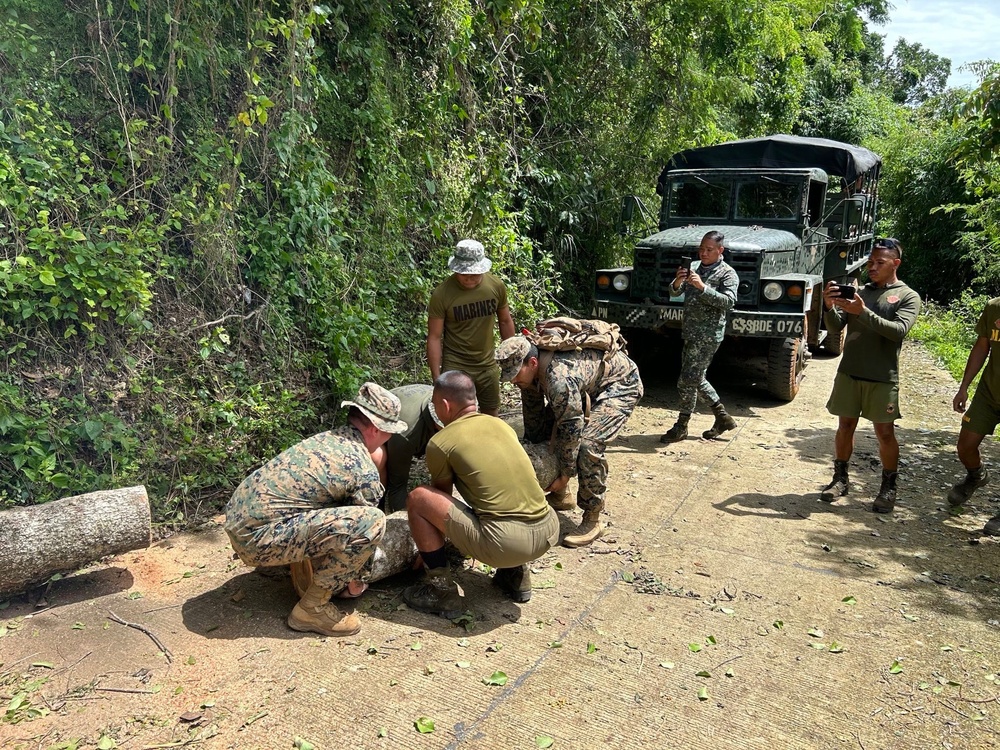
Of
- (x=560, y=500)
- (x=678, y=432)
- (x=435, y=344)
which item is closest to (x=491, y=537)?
(x=560, y=500)

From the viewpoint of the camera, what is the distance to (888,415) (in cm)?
463

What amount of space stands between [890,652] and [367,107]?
5.32 m

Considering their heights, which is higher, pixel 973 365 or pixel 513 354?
pixel 513 354

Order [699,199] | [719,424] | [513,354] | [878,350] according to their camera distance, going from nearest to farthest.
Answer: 1. [513,354]
2. [878,350]
3. [719,424]
4. [699,199]

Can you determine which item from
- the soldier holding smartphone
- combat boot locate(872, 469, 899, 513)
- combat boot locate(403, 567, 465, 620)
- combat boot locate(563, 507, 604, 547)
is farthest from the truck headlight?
combat boot locate(403, 567, 465, 620)

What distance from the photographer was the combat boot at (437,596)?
3525 millimetres

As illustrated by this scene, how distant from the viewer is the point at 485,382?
5.04 meters

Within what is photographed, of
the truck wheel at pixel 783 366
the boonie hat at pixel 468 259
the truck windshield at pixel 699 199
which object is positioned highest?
the truck windshield at pixel 699 199

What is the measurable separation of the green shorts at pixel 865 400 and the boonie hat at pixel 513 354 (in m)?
2.14

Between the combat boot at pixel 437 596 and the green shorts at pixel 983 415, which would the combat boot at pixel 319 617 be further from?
the green shorts at pixel 983 415

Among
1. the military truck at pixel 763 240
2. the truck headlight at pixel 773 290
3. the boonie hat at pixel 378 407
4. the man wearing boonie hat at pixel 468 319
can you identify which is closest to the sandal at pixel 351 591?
the boonie hat at pixel 378 407

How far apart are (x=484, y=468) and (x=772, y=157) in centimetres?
704

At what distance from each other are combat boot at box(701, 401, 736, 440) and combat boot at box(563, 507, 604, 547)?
222cm

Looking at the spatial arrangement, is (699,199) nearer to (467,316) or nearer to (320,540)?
(467,316)
